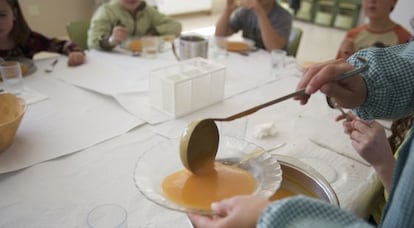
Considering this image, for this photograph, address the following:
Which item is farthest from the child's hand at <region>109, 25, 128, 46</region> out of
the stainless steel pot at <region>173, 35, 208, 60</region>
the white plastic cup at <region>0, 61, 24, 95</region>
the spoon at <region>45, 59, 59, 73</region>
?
the white plastic cup at <region>0, 61, 24, 95</region>

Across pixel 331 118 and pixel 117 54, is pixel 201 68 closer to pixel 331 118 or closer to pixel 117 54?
pixel 331 118

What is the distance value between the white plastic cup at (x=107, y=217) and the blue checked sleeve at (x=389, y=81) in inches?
23.8

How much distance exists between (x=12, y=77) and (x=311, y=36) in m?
4.36

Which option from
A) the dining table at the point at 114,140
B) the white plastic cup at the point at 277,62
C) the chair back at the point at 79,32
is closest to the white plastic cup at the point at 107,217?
the dining table at the point at 114,140

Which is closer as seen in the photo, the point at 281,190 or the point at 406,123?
the point at 281,190

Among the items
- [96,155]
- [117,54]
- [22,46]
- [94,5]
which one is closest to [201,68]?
[96,155]

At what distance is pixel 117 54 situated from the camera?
5.61ft

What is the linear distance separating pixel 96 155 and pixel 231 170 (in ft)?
1.31

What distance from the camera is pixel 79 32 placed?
6.81ft

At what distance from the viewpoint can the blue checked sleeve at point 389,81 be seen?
28.1 inches

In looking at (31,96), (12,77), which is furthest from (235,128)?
(12,77)

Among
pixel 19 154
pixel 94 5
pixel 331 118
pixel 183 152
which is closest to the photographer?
pixel 183 152

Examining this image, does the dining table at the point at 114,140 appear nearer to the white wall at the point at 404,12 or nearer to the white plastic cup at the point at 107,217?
the white plastic cup at the point at 107,217

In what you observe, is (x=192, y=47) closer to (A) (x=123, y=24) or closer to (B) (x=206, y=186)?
(A) (x=123, y=24)
